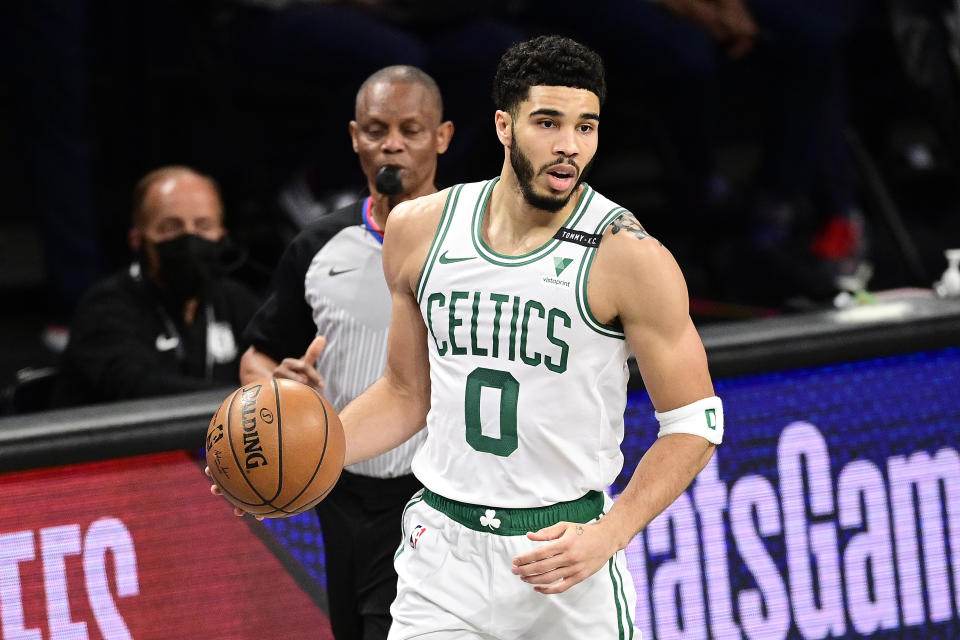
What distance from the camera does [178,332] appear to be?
5.11m

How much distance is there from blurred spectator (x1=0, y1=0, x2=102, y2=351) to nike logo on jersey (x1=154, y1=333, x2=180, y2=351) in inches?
43.0

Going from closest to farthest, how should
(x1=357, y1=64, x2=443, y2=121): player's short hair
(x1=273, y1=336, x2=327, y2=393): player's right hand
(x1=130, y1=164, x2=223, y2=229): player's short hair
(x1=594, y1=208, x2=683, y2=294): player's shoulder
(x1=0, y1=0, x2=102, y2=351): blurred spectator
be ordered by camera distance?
1. (x1=594, y1=208, x2=683, y2=294): player's shoulder
2. (x1=273, y1=336, x2=327, y2=393): player's right hand
3. (x1=357, y1=64, x2=443, y2=121): player's short hair
4. (x1=130, y1=164, x2=223, y2=229): player's short hair
5. (x1=0, y1=0, x2=102, y2=351): blurred spectator

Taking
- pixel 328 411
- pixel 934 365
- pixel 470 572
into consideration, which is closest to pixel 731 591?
pixel 934 365

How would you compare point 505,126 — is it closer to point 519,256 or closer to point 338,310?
point 519,256

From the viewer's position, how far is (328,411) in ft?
10.7

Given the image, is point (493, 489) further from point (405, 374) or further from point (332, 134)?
point (332, 134)

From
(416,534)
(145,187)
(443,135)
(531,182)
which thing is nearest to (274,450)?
(416,534)

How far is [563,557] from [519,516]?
11.0 inches

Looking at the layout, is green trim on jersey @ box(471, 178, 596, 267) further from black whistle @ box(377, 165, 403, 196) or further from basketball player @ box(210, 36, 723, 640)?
black whistle @ box(377, 165, 403, 196)

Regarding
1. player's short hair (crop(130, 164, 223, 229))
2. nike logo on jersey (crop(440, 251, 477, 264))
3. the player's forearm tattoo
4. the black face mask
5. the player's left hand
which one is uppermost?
player's short hair (crop(130, 164, 223, 229))

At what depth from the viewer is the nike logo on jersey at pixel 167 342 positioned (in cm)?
506

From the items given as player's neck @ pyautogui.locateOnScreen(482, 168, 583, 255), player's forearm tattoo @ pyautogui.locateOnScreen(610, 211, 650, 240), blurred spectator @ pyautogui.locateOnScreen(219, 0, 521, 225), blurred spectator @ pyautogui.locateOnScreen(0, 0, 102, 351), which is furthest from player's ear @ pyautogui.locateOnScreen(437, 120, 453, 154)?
blurred spectator @ pyautogui.locateOnScreen(0, 0, 102, 351)

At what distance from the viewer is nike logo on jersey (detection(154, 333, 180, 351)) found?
5055mm

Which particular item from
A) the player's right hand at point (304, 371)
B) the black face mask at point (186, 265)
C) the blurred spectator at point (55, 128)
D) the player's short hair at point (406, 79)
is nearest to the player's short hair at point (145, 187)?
the black face mask at point (186, 265)
